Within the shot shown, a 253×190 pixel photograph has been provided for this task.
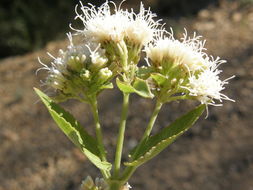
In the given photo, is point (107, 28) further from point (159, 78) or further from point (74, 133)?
point (74, 133)

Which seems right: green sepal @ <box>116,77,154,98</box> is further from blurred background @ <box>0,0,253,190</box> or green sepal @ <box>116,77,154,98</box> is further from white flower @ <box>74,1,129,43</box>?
blurred background @ <box>0,0,253,190</box>

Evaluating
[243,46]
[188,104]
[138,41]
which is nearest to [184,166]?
[188,104]

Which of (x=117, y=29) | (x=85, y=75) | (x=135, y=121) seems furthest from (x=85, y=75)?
(x=135, y=121)

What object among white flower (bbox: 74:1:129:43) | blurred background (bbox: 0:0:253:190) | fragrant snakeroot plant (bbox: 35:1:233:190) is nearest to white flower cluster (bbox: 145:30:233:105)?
fragrant snakeroot plant (bbox: 35:1:233:190)

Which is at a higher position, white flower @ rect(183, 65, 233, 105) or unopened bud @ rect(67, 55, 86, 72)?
unopened bud @ rect(67, 55, 86, 72)

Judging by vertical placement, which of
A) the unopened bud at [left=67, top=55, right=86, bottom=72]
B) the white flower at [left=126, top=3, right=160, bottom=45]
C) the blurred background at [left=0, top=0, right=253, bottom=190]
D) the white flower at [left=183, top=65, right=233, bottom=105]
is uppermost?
the white flower at [left=126, top=3, right=160, bottom=45]

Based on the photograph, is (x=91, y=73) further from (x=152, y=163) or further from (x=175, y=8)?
(x=175, y=8)
